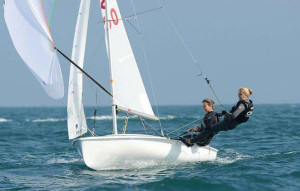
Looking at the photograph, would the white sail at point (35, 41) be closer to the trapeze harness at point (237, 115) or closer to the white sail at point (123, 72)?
the white sail at point (123, 72)

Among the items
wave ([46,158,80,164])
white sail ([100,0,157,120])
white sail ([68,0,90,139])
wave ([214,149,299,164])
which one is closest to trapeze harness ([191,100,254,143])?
wave ([214,149,299,164])

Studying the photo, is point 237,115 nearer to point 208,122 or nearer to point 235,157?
point 208,122

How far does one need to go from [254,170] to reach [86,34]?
16.8 feet

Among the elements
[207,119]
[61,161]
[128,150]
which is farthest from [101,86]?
[61,161]

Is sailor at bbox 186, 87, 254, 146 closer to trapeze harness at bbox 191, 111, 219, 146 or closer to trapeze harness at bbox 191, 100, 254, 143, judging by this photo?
trapeze harness at bbox 191, 100, 254, 143

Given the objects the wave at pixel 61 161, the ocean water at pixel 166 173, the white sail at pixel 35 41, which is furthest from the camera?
the wave at pixel 61 161

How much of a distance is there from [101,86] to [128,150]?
5.87 feet

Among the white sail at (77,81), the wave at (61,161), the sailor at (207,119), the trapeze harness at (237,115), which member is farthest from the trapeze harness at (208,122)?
the wave at (61,161)

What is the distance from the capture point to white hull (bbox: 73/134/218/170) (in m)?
11.2

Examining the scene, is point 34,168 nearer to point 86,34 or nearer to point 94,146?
point 94,146

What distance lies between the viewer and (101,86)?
12.2 m

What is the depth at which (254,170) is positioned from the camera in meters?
11.3

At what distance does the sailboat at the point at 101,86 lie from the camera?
36.7 feet

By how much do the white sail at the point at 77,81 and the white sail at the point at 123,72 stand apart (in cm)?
81
